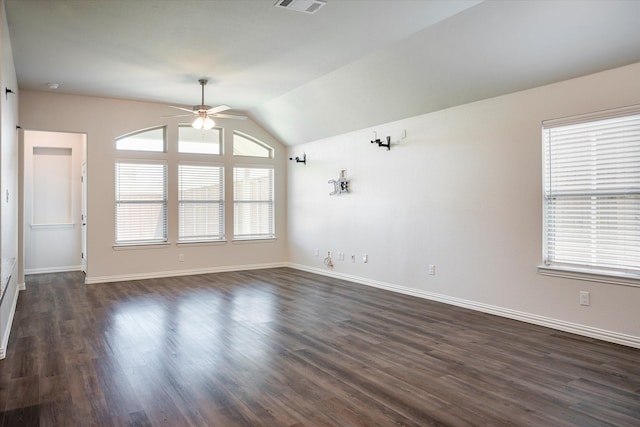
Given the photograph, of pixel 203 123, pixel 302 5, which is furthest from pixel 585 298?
pixel 203 123

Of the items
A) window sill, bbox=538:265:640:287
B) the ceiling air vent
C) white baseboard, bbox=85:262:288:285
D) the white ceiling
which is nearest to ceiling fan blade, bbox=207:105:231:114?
the white ceiling

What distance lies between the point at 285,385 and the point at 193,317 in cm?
221

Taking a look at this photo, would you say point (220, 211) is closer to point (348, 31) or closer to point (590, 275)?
point (348, 31)

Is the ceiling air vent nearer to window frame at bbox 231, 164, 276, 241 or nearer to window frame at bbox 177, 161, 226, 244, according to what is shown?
window frame at bbox 177, 161, 226, 244

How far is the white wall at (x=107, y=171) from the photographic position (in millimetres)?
6762

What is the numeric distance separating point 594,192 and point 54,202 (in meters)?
8.83

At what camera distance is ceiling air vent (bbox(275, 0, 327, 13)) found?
12.1 feet

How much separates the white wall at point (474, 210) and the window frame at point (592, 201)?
7 centimetres

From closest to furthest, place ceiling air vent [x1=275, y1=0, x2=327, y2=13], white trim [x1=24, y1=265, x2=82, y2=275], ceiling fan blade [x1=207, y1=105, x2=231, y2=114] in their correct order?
ceiling air vent [x1=275, y1=0, x2=327, y2=13] → ceiling fan blade [x1=207, y1=105, x2=231, y2=114] → white trim [x1=24, y1=265, x2=82, y2=275]

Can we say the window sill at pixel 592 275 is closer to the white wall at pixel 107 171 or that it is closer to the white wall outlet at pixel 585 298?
the white wall outlet at pixel 585 298

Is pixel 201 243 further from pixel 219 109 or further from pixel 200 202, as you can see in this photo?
pixel 219 109

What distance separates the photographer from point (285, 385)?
300 cm

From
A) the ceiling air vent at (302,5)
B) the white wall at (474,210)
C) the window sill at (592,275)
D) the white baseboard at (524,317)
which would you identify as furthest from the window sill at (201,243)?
the window sill at (592,275)

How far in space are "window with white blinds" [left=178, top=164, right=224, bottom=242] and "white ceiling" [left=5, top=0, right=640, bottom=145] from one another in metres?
1.79
